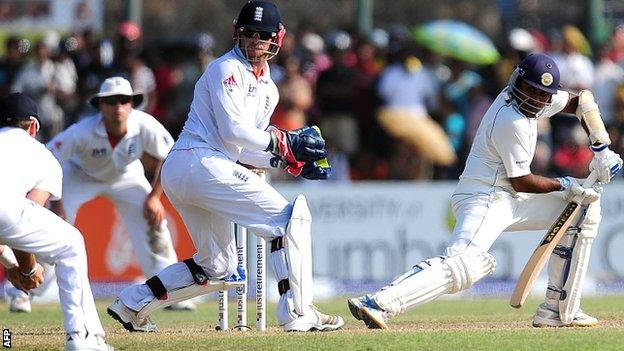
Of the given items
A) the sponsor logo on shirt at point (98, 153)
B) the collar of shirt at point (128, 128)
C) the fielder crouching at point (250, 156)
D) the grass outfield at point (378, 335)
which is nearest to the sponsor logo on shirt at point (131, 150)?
the collar of shirt at point (128, 128)

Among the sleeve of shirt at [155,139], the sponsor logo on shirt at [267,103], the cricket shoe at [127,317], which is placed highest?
the sponsor logo on shirt at [267,103]

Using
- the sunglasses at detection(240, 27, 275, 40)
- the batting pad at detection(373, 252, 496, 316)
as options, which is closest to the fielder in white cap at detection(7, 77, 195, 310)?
the sunglasses at detection(240, 27, 275, 40)

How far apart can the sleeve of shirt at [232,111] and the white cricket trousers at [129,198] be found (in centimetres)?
410

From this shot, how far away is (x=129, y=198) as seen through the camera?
1334 centimetres

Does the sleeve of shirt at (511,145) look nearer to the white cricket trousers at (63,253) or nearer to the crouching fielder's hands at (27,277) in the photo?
the white cricket trousers at (63,253)

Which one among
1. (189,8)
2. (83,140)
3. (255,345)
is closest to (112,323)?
(83,140)

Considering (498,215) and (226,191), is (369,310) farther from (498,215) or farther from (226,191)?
(226,191)

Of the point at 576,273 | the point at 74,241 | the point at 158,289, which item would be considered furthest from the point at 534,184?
the point at 74,241

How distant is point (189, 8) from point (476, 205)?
1375cm

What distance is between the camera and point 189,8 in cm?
2283

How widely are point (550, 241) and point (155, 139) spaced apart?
4.40 meters

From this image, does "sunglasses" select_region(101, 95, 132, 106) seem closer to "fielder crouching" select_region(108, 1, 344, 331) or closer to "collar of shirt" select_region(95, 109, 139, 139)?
"collar of shirt" select_region(95, 109, 139, 139)

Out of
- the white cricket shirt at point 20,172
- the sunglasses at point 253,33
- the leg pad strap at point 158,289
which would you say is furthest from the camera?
the leg pad strap at point 158,289

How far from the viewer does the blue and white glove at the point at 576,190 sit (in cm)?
979
